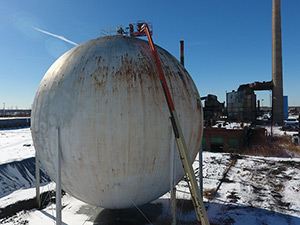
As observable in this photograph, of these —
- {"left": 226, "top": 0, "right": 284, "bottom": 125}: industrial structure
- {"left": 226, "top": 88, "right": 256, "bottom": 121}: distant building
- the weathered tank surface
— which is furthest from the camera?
{"left": 226, "top": 0, "right": 284, "bottom": 125}: industrial structure

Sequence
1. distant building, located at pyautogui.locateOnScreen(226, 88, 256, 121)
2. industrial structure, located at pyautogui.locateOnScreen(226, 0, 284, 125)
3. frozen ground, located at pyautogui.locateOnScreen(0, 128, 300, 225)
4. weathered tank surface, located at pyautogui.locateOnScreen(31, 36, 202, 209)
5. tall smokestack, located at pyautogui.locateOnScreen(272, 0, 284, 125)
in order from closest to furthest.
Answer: weathered tank surface, located at pyautogui.locateOnScreen(31, 36, 202, 209) → frozen ground, located at pyautogui.locateOnScreen(0, 128, 300, 225) → distant building, located at pyautogui.locateOnScreen(226, 88, 256, 121) → industrial structure, located at pyautogui.locateOnScreen(226, 0, 284, 125) → tall smokestack, located at pyautogui.locateOnScreen(272, 0, 284, 125)

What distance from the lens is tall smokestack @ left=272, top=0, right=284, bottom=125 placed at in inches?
1580

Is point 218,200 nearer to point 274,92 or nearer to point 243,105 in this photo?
point 243,105

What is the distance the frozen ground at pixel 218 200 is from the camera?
8188 mm

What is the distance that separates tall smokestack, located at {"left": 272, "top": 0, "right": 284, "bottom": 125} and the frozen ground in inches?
1192

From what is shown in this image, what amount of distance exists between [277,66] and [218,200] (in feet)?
136

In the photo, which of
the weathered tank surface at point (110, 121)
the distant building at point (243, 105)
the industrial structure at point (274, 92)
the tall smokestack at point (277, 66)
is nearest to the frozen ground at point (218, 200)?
the weathered tank surface at point (110, 121)

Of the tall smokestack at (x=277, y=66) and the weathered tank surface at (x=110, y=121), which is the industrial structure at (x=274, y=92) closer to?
the tall smokestack at (x=277, y=66)

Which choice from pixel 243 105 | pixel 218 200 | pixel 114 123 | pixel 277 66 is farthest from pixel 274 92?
pixel 114 123

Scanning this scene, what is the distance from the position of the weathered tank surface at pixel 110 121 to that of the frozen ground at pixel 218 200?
248cm

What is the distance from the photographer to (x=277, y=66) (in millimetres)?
40219

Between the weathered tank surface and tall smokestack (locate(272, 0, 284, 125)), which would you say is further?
tall smokestack (locate(272, 0, 284, 125))

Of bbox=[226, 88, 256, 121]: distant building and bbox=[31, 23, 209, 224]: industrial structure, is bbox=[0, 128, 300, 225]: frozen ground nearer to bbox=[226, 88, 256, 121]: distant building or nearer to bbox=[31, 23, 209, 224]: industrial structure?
bbox=[31, 23, 209, 224]: industrial structure

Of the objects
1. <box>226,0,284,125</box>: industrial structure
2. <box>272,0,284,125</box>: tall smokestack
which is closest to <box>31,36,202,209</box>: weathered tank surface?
<box>226,0,284,125</box>: industrial structure
